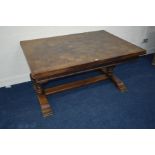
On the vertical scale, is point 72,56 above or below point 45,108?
above

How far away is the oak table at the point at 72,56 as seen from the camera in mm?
1347

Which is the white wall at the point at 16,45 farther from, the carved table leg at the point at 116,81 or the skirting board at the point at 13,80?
the carved table leg at the point at 116,81

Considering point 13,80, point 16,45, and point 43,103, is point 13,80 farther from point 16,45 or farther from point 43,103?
point 43,103

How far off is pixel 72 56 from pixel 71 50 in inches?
5.4

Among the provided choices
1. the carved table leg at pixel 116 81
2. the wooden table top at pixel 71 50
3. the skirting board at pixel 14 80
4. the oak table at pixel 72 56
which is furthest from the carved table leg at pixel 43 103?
the carved table leg at pixel 116 81

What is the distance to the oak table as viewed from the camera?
1347mm

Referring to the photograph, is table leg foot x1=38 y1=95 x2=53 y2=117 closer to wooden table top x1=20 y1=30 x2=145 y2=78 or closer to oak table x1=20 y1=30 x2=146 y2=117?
oak table x1=20 y1=30 x2=146 y2=117

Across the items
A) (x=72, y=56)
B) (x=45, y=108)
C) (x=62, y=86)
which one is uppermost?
(x=72, y=56)

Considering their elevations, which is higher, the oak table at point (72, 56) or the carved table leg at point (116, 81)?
the oak table at point (72, 56)

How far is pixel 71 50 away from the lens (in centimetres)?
162

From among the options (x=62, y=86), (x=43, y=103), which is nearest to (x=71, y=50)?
(x=62, y=86)

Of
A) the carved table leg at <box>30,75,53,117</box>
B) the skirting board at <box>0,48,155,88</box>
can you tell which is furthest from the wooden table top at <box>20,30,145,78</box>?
the skirting board at <box>0,48,155,88</box>

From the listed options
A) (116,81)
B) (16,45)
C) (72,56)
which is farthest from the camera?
(116,81)
